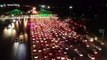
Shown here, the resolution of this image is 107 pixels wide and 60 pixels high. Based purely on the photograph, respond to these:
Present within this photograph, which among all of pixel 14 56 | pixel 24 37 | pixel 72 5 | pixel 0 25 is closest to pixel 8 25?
pixel 0 25

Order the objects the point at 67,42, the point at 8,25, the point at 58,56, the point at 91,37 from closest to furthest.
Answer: the point at 58,56 < the point at 67,42 < the point at 91,37 < the point at 8,25

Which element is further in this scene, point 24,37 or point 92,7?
point 92,7

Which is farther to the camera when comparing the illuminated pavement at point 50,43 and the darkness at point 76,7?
the darkness at point 76,7

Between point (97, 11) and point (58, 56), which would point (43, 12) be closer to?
point (97, 11)

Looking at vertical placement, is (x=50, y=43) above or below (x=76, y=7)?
below

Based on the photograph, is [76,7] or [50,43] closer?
[50,43]

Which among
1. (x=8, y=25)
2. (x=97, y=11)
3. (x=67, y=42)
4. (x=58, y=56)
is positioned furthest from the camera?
(x=97, y=11)

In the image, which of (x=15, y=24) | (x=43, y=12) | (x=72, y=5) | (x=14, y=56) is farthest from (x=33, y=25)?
(x=14, y=56)

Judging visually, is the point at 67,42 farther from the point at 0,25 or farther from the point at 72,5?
the point at 72,5

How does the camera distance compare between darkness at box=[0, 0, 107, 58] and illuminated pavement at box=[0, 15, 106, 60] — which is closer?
illuminated pavement at box=[0, 15, 106, 60]
